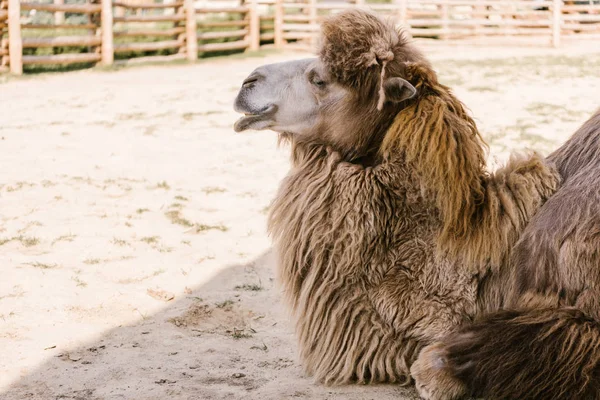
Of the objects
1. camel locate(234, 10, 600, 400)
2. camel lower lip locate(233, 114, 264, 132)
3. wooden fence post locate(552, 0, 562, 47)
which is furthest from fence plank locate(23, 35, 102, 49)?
camel locate(234, 10, 600, 400)

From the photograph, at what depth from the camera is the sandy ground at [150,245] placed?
405 cm

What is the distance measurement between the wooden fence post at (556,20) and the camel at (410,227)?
71.3 feet

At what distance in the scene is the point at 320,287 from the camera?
3.77 m

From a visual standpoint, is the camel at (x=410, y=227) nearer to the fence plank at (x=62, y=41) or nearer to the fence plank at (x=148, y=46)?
the fence plank at (x=62, y=41)

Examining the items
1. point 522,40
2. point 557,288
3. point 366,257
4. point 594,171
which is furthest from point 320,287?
point 522,40

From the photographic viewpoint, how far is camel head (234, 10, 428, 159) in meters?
3.76

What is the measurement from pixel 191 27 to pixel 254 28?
7.46ft

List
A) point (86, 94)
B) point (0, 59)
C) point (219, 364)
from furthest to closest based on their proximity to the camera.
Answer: point (0, 59)
point (86, 94)
point (219, 364)

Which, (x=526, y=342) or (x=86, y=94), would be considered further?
(x=86, y=94)

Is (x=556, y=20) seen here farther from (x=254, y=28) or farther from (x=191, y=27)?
(x=191, y=27)

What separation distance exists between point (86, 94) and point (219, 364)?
10.7 meters

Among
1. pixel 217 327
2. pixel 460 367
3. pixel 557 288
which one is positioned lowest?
pixel 217 327

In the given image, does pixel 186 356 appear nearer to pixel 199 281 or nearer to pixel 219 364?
pixel 219 364

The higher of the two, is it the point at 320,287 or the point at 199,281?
the point at 320,287
